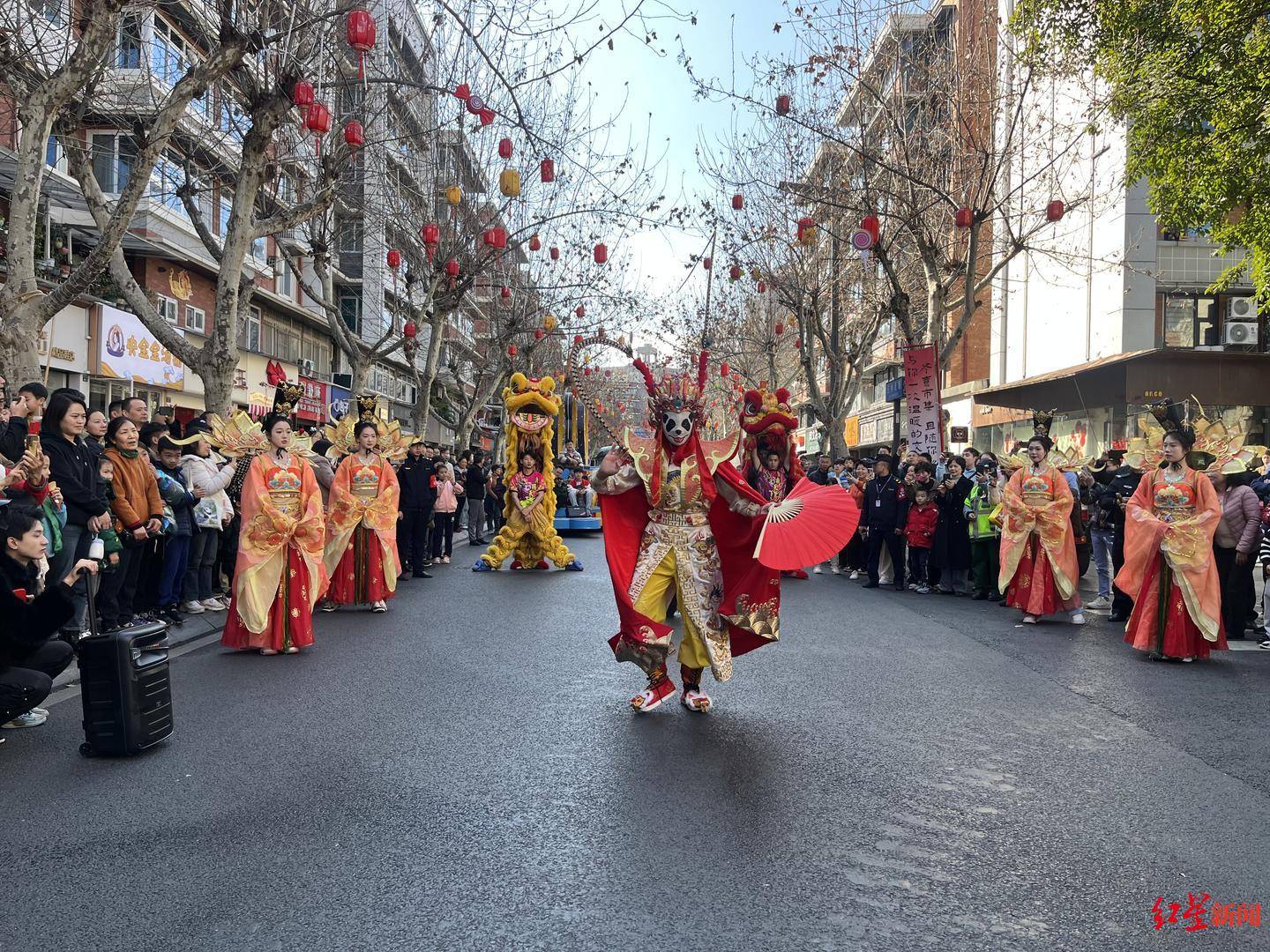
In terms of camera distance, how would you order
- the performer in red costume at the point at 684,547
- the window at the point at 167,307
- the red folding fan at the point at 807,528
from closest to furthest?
the red folding fan at the point at 807,528, the performer in red costume at the point at 684,547, the window at the point at 167,307

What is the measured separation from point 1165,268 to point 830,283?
738cm

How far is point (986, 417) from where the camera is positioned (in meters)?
32.8

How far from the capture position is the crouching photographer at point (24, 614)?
5371mm

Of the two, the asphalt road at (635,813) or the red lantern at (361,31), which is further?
the red lantern at (361,31)

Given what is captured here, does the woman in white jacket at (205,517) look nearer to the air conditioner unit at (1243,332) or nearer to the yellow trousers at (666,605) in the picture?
the yellow trousers at (666,605)

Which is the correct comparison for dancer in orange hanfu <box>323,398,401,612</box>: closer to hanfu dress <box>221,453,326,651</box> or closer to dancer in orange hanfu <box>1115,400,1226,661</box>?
hanfu dress <box>221,453,326,651</box>

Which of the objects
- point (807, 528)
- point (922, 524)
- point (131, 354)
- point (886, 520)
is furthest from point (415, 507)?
point (807, 528)

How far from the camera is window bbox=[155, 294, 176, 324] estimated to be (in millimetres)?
23056

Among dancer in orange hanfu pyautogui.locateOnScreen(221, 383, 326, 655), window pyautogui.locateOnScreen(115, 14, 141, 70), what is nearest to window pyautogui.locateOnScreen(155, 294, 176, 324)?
window pyautogui.locateOnScreen(115, 14, 141, 70)

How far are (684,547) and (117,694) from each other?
327 centimetres

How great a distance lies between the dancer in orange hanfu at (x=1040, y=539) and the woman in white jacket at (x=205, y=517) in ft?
26.1

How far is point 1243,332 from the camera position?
2262 cm

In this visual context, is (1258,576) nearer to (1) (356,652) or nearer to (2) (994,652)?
(2) (994,652)

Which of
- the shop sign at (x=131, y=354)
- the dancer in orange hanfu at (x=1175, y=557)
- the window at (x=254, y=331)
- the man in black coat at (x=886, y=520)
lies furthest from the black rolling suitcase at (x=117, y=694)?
the window at (x=254, y=331)
